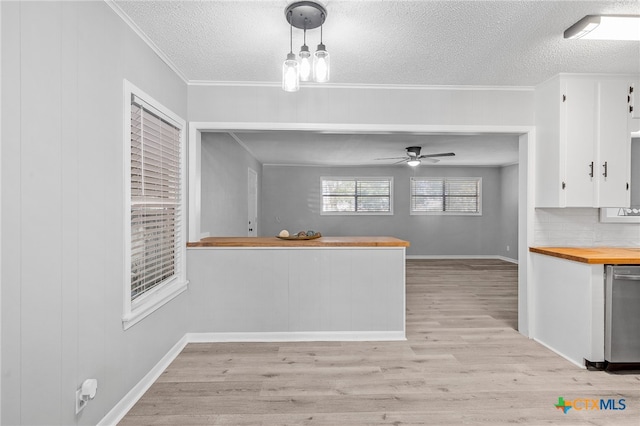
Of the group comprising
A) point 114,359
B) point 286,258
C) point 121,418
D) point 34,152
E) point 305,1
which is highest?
point 305,1

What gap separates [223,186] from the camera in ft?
15.3

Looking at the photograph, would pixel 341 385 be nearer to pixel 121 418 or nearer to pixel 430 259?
pixel 121 418

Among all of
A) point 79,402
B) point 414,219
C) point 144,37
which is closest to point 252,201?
point 414,219

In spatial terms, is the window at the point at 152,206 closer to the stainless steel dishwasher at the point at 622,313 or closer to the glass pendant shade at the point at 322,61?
the glass pendant shade at the point at 322,61

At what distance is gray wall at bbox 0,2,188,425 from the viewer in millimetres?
1284

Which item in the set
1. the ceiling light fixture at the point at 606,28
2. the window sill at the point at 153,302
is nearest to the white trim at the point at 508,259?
the ceiling light fixture at the point at 606,28

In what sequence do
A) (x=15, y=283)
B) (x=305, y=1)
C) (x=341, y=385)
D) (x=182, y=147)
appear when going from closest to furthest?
(x=15, y=283)
(x=305, y=1)
(x=341, y=385)
(x=182, y=147)

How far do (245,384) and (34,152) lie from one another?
1869 millimetres

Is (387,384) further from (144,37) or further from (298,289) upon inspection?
(144,37)

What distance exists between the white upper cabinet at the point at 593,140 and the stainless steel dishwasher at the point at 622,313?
69 cm

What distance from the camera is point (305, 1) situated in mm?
1855

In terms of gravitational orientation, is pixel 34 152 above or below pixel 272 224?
above

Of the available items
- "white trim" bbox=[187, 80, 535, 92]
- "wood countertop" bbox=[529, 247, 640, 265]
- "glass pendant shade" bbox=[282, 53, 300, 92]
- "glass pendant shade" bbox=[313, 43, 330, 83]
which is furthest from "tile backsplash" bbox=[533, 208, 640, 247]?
"glass pendant shade" bbox=[282, 53, 300, 92]

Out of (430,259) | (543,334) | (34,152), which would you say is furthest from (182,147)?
(430,259)
